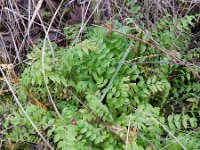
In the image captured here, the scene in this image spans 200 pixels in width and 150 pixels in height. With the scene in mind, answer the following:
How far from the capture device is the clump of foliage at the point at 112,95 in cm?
196

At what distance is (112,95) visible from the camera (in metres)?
2.14

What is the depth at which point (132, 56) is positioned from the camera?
2.28m

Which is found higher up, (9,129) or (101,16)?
(101,16)

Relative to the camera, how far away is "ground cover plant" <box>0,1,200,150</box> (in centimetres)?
197

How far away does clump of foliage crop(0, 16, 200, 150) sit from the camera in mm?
1963

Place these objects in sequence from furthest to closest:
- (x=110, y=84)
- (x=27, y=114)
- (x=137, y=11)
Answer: (x=137, y=11) → (x=110, y=84) → (x=27, y=114)

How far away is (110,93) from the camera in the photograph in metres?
2.11

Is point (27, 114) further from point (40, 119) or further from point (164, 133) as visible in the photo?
point (164, 133)

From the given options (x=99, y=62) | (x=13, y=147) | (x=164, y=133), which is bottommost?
(x=13, y=147)

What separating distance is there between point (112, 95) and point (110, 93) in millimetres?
37

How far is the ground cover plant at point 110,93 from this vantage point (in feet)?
6.48

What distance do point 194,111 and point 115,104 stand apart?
499mm

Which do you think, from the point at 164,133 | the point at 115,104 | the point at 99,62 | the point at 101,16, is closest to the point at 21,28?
the point at 101,16

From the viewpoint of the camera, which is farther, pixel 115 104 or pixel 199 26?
pixel 199 26
